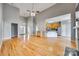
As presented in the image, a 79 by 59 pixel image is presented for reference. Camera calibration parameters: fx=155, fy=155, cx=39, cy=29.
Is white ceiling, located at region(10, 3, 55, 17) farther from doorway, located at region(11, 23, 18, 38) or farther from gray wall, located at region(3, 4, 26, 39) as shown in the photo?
doorway, located at region(11, 23, 18, 38)

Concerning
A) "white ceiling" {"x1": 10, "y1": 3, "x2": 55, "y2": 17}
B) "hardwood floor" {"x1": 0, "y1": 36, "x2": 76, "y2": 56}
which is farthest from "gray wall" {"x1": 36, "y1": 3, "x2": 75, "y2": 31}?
"hardwood floor" {"x1": 0, "y1": 36, "x2": 76, "y2": 56}

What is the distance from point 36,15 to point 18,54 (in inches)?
21.4

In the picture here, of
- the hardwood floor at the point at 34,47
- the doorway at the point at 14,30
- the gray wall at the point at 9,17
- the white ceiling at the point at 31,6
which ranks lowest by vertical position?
the hardwood floor at the point at 34,47

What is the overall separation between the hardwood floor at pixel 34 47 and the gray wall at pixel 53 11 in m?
0.20

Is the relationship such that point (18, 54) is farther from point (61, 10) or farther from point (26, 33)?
point (61, 10)

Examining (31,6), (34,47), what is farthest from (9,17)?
(34,47)

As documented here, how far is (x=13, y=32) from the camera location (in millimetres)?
1944

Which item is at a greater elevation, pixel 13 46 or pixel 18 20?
pixel 18 20

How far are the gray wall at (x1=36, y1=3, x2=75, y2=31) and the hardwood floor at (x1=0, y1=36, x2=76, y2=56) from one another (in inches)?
7.8

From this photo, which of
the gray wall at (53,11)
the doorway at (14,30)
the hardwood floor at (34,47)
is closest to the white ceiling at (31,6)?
the gray wall at (53,11)

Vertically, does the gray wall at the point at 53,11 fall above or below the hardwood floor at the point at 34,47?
above

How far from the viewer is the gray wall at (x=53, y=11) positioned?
192cm

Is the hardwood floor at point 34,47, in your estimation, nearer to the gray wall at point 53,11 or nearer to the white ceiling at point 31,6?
the gray wall at point 53,11

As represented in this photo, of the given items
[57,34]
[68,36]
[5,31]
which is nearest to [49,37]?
[57,34]
